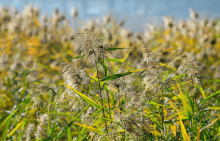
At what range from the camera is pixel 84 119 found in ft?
3.02

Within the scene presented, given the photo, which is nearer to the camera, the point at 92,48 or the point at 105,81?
the point at 92,48

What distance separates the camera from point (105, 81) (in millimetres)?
806

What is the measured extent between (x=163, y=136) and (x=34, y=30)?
3215 mm

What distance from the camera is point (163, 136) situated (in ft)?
2.65

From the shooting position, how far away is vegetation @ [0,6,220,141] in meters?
0.75

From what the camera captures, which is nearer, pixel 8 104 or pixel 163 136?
pixel 163 136

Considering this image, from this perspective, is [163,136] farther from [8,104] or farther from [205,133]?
[8,104]

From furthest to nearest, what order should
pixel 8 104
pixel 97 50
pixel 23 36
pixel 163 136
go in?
pixel 23 36, pixel 8 104, pixel 163 136, pixel 97 50

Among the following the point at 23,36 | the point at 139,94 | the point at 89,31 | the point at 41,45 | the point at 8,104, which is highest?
the point at 23,36

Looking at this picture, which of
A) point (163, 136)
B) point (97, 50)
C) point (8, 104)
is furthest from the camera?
point (8, 104)

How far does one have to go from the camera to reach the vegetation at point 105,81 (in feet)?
2.47

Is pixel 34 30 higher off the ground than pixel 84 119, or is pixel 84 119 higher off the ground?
pixel 34 30

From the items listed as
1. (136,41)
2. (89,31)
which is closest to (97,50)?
(89,31)

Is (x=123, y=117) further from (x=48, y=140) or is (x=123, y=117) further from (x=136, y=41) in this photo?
(x=136, y=41)
